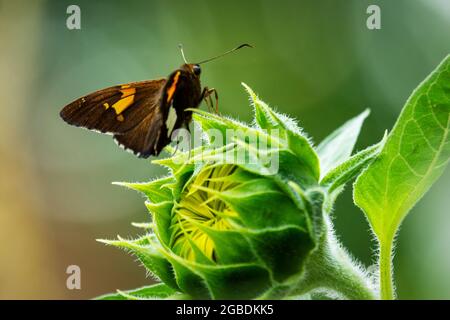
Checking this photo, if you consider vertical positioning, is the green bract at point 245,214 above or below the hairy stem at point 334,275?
above

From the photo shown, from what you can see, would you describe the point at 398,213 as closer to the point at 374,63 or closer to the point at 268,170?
the point at 268,170

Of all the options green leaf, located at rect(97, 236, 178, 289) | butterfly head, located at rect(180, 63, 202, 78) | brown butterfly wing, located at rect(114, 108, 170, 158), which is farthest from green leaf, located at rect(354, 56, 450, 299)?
butterfly head, located at rect(180, 63, 202, 78)

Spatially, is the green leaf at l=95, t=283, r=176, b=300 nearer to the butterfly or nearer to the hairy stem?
the hairy stem

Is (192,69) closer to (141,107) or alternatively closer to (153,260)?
(141,107)

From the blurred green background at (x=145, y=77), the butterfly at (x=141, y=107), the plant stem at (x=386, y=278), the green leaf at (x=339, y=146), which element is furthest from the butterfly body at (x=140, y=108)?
the blurred green background at (x=145, y=77)

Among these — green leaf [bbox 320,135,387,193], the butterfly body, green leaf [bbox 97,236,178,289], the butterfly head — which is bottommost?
green leaf [bbox 97,236,178,289]

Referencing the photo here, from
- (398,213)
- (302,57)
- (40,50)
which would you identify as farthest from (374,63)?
(398,213)

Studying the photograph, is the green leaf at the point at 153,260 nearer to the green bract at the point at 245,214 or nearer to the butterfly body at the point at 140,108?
the green bract at the point at 245,214

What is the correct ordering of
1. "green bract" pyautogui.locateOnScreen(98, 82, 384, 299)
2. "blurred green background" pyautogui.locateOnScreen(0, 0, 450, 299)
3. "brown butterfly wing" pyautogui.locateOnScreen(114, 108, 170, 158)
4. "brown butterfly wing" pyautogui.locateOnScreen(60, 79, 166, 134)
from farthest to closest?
"blurred green background" pyautogui.locateOnScreen(0, 0, 450, 299)
"brown butterfly wing" pyautogui.locateOnScreen(60, 79, 166, 134)
"brown butterfly wing" pyautogui.locateOnScreen(114, 108, 170, 158)
"green bract" pyautogui.locateOnScreen(98, 82, 384, 299)

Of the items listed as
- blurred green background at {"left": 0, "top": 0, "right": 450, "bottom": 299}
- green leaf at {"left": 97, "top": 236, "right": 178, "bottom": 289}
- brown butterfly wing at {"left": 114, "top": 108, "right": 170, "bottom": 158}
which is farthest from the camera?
blurred green background at {"left": 0, "top": 0, "right": 450, "bottom": 299}
